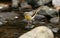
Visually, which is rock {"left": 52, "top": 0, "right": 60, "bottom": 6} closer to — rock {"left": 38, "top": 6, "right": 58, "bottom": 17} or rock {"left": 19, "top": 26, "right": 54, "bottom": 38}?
rock {"left": 38, "top": 6, "right": 58, "bottom": 17}

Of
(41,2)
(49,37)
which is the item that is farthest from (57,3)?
(49,37)

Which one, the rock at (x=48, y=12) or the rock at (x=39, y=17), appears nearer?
the rock at (x=39, y=17)

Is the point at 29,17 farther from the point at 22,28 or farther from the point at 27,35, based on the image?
the point at 27,35

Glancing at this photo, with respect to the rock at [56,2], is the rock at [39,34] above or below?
below

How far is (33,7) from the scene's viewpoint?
867cm

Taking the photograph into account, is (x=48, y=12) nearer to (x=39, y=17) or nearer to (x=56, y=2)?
(x=39, y=17)

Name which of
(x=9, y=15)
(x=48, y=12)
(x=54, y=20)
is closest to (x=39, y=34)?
(x=54, y=20)

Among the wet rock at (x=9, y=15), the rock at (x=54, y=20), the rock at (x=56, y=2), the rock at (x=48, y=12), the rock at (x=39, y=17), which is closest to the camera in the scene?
the rock at (x=54, y=20)

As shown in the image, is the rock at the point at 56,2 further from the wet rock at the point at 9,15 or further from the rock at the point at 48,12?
the wet rock at the point at 9,15

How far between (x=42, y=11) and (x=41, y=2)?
4.35 feet

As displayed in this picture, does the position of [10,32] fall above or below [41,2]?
below

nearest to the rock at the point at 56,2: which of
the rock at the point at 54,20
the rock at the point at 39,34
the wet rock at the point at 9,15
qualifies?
the rock at the point at 54,20

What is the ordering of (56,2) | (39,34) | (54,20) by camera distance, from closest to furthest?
(39,34), (54,20), (56,2)

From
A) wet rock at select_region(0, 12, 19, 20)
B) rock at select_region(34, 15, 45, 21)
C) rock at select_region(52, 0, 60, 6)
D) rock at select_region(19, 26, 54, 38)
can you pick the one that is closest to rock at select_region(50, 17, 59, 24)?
rock at select_region(34, 15, 45, 21)
